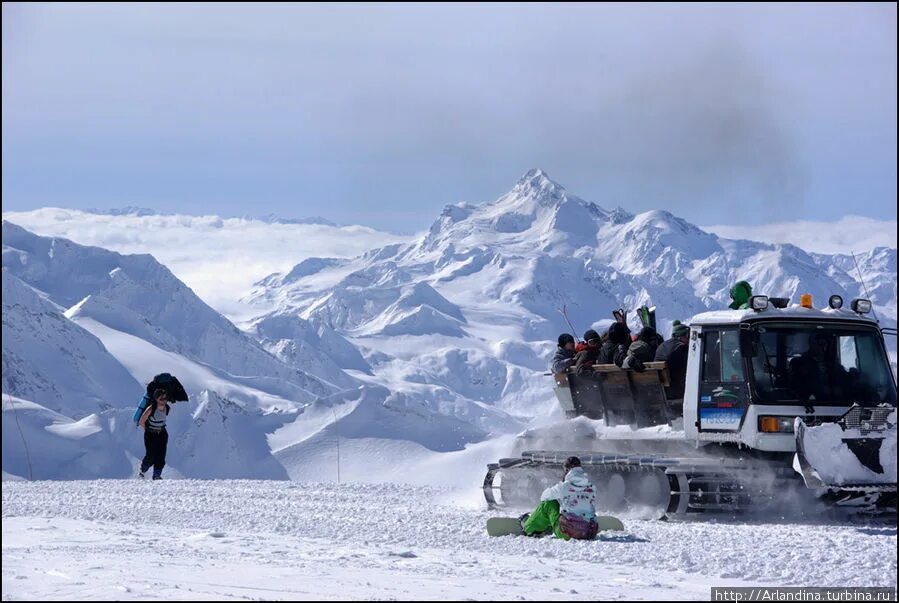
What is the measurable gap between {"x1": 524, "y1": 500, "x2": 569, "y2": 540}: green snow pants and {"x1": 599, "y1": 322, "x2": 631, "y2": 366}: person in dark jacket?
388cm

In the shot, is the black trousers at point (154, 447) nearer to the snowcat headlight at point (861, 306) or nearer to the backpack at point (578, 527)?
the backpack at point (578, 527)

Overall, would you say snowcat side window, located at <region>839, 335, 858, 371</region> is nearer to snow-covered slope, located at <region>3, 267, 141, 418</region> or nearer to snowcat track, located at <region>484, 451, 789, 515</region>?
snowcat track, located at <region>484, 451, 789, 515</region>

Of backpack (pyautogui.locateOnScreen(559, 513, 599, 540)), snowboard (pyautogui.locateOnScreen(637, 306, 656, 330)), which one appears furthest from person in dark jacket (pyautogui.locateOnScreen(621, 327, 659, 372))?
backpack (pyautogui.locateOnScreen(559, 513, 599, 540))

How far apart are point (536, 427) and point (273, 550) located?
6478mm

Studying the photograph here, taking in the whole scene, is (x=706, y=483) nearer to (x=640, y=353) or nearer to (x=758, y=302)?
(x=758, y=302)

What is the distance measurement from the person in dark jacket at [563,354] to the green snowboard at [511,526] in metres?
4.64

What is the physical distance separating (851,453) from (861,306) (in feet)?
7.20

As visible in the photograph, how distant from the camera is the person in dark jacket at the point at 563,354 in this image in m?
15.8

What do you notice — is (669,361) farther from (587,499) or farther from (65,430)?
(65,430)

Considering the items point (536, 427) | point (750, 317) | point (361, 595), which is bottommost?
point (361, 595)

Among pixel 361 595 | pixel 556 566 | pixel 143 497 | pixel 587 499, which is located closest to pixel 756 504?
pixel 587 499

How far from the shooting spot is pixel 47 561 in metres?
8.51

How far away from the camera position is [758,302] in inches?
493

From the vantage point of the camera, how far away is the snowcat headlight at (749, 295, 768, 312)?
41.0ft
